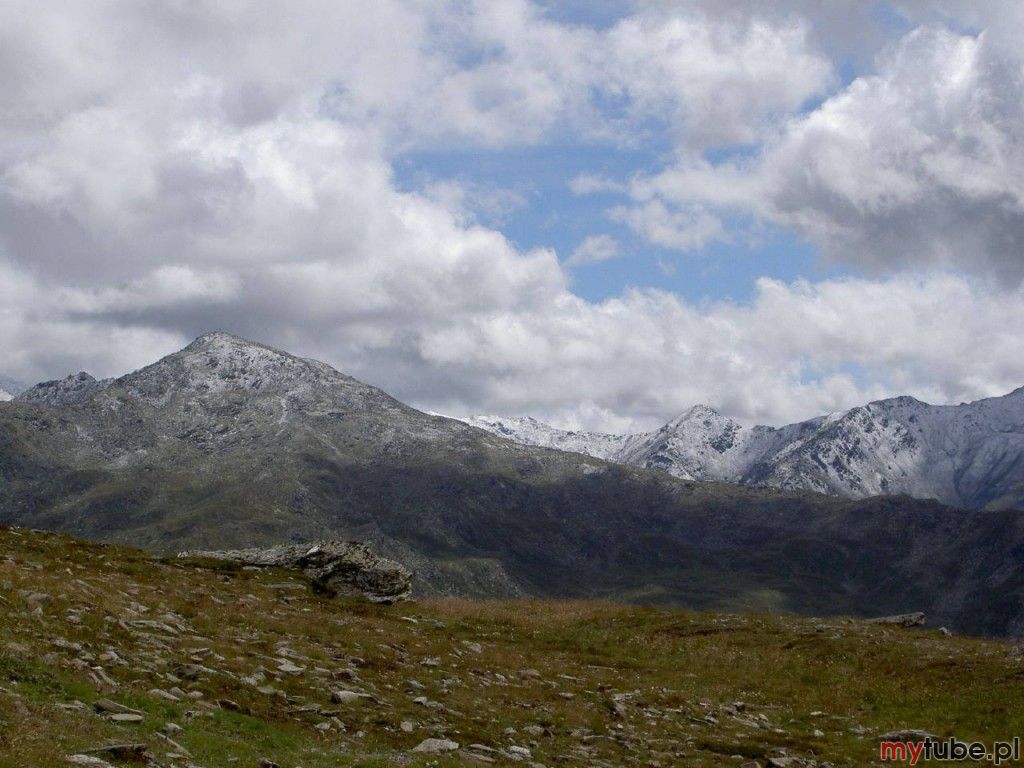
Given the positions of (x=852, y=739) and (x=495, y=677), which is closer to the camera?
(x=852, y=739)

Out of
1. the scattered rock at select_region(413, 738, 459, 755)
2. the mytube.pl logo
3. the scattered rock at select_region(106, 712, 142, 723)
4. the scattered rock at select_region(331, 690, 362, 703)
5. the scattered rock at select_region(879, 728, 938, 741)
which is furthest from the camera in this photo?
the scattered rock at select_region(879, 728, 938, 741)

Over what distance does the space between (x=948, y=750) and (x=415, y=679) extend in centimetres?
Answer: 1904

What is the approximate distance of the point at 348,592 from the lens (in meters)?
55.0

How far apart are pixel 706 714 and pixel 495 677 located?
27.7 ft

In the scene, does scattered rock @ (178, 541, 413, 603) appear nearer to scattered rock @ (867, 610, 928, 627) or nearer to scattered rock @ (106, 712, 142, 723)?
scattered rock @ (867, 610, 928, 627)

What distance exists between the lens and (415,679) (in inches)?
1335

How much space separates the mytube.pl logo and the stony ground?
756 millimetres

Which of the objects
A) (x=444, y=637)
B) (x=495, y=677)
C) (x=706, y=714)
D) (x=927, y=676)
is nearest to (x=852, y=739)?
(x=706, y=714)

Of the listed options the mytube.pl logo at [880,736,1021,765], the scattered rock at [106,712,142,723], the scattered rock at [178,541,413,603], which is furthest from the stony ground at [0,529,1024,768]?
the scattered rock at [178,541,413,603]

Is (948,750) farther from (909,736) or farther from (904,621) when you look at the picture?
(904,621)

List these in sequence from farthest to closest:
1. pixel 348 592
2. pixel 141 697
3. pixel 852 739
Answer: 1. pixel 348 592
2. pixel 852 739
3. pixel 141 697

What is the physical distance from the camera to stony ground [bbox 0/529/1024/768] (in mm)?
22359

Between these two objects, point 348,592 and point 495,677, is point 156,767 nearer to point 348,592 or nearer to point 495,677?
point 495,677

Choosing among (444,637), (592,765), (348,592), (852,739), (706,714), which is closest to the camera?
(592,765)
